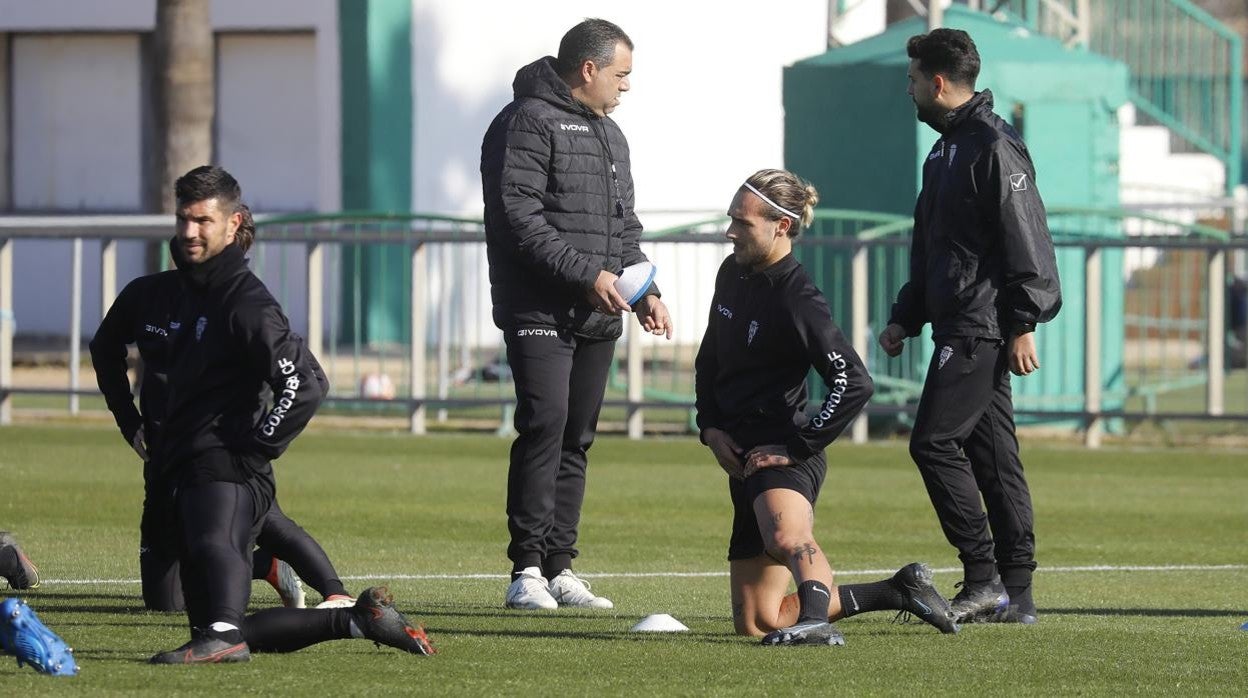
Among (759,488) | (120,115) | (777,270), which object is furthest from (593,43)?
(120,115)

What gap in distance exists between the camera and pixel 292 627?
21.1 feet

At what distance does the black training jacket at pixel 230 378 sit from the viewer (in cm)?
647

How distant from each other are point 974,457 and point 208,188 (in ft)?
8.76

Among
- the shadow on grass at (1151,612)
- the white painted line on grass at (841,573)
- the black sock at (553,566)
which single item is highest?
the black sock at (553,566)

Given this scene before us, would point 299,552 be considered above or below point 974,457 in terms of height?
below

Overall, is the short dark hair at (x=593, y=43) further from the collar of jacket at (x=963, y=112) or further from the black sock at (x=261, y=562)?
the black sock at (x=261, y=562)

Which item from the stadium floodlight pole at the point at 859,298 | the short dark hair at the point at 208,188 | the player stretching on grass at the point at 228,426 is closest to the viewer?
the player stretching on grass at the point at 228,426

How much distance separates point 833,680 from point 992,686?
0.42 metres

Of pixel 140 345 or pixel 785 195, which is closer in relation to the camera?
pixel 785 195

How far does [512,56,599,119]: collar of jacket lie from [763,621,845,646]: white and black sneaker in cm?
223

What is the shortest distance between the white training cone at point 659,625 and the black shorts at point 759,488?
0.95ft

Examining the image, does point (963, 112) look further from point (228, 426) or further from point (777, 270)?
point (228, 426)

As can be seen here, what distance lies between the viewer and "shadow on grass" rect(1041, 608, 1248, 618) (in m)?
7.93

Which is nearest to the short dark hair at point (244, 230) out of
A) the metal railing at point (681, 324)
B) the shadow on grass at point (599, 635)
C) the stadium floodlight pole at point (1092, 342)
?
the shadow on grass at point (599, 635)
